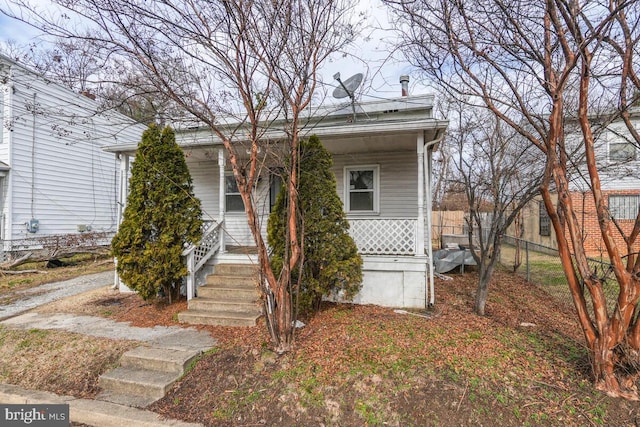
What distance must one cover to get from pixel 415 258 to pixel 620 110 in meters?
3.65

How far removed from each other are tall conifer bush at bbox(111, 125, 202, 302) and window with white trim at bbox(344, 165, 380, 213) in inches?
160

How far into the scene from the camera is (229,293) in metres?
6.13

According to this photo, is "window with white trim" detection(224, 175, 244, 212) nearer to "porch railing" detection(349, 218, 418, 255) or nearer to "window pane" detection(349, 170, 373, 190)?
"window pane" detection(349, 170, 373, 190)

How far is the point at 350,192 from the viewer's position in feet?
29.5

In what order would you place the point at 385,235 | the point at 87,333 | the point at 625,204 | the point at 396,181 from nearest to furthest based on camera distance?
the point at 87,333, the point at 385,235, the point at 396,181, the point at 625,204

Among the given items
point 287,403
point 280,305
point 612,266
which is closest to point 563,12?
point 612,266

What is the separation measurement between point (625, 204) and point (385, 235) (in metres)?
13.1

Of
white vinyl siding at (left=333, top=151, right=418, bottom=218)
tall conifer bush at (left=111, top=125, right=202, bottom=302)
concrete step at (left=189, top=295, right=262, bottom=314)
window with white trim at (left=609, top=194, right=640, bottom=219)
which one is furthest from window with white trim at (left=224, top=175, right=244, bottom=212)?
window with white trim at (left=609, top=194, right=640, bottom=219)

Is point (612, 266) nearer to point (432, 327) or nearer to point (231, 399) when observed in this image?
point (432, 327)

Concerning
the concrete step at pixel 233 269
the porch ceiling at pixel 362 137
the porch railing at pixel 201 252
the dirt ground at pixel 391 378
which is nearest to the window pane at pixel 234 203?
the porch ceiling at pixel 362 137

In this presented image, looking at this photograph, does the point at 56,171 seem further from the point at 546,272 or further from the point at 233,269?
the point at 546,272

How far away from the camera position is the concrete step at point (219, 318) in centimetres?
532

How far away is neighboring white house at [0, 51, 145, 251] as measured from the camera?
36.2 ft

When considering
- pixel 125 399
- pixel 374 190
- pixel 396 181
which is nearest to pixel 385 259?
pixel 374 190
